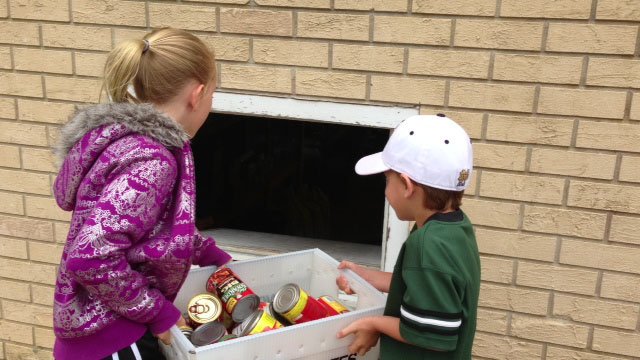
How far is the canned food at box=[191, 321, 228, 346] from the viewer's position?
6.42 ft

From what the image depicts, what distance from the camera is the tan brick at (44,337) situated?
357 centimetres

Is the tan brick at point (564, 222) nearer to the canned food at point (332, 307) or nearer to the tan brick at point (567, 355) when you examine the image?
the tan brick at point (567, 355)

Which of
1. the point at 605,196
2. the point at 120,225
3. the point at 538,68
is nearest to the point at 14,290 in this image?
the point at 120,225

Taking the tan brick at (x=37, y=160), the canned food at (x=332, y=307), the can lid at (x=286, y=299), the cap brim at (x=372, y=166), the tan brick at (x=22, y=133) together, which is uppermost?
the cap brim at (x=372, y=166)

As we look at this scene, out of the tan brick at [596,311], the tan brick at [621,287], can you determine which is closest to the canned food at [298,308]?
the tan brick at [596,311]

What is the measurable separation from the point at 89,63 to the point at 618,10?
96.0 inches

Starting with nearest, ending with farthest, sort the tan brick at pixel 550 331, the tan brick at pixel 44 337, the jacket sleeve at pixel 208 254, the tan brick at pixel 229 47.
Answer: the jacket sleeve at pixel 208 254
the tan brick at pixel 550 331
the tan brick at pixel 229 47
the tan brick at pixel 44 337

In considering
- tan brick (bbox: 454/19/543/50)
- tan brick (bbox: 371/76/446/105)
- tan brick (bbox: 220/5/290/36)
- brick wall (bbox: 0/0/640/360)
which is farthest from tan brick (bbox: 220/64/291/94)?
tan brick (bbox: 454/19/543/50)

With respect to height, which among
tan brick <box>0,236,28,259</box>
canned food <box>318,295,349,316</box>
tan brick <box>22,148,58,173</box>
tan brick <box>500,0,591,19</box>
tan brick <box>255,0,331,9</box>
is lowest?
tan brick <box>0,236,28,259</box>

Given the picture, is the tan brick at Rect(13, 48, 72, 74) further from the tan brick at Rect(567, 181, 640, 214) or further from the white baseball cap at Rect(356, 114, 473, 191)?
the tan brick at Rect(567, 181, 640, 214)

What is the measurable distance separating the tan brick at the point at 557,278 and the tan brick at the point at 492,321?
187 mm

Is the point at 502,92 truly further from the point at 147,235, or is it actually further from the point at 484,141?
the point at 147,235

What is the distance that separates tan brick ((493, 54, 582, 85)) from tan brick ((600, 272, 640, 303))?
0.87 m

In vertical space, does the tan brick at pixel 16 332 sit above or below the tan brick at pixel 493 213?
below
